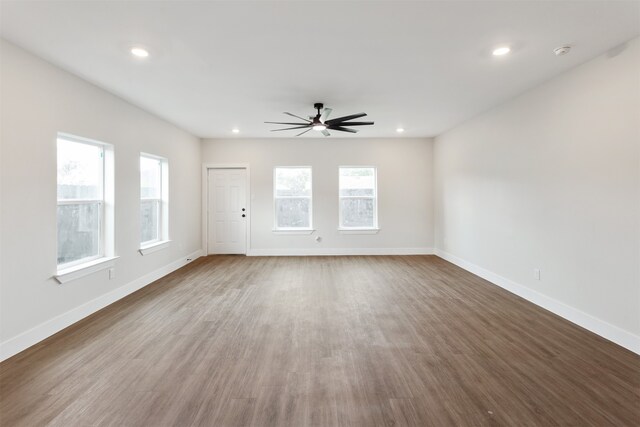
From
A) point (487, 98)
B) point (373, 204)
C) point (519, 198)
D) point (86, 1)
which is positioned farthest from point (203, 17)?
point (373, 204)

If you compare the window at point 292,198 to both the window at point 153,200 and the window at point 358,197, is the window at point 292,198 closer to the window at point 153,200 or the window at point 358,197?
the window at point 358,197

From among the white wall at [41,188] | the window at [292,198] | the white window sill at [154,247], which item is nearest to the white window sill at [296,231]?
the window at [292,198]

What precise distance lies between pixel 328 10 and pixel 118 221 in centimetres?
362

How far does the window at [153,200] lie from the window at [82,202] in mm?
807

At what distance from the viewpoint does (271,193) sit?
22.4 feet

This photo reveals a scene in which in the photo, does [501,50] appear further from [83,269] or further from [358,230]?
[83,269]

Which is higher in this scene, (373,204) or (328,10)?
(328,10)

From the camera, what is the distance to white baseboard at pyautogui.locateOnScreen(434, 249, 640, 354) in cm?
262

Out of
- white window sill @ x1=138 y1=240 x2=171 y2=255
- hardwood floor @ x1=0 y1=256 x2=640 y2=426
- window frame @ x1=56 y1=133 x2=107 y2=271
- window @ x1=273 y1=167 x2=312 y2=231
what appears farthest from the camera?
window @ x1=273 y1=167 x2=312 y2=231

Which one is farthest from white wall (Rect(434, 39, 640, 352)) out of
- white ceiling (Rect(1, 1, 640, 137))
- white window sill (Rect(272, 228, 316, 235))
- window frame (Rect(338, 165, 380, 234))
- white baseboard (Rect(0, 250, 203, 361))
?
white baseboard (Rect(0, 250, 203, 361))

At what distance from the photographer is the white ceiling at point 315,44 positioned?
219 cm

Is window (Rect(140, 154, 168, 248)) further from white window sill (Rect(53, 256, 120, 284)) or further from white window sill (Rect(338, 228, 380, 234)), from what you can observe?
white window sill (Rect(338, 228, 380, 234))

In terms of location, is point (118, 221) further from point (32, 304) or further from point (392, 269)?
point (392, 269)

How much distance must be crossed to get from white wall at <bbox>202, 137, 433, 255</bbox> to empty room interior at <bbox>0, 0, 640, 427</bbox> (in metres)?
1.60
